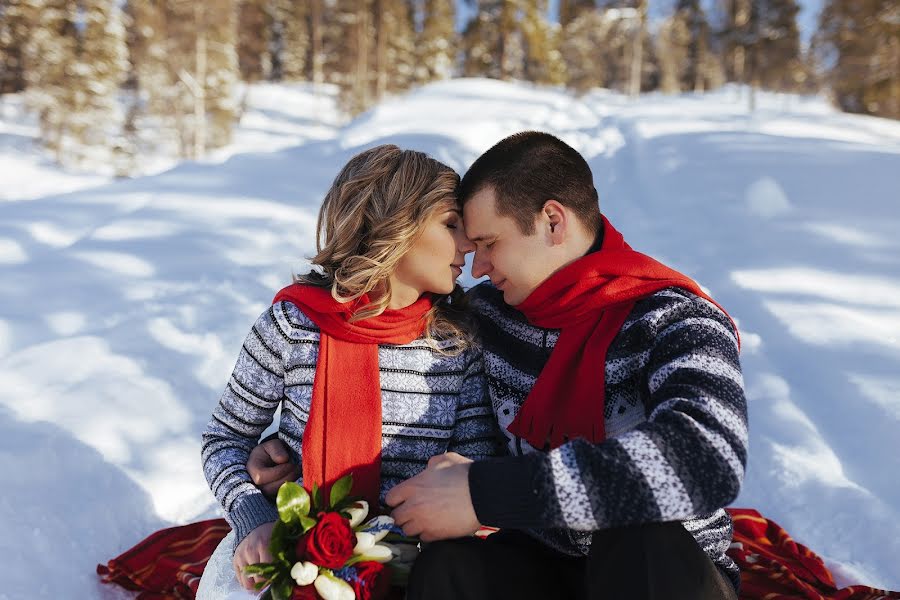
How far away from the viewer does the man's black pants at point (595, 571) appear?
52.4 inches

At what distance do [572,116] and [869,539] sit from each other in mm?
15562

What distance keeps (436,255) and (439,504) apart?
2.37ft

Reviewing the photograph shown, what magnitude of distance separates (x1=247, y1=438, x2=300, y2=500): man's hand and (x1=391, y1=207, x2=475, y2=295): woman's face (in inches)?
22.3

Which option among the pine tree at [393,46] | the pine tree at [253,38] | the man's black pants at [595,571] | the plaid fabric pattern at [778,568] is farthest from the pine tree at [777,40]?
the man's black pants at [595,571]

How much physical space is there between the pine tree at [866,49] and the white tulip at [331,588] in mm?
17646

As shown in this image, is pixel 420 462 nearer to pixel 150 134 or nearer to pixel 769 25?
pixel 150 134

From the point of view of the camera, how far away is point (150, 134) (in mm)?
25766

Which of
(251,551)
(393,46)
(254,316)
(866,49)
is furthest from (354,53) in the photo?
(251,551)

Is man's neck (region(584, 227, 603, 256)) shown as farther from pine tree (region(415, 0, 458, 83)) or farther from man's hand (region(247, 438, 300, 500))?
pine tree (region(415, 0, 458, 83))

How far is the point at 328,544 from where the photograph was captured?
1428 millimetres

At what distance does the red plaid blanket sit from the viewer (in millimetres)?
2295

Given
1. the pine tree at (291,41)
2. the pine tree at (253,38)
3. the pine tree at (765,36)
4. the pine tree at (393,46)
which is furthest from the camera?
the pine tree at (291,41)

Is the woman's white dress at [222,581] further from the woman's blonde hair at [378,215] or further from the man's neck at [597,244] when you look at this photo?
the man's neck at [597,244]

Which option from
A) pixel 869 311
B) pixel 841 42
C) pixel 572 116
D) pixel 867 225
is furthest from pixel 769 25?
pixel 869 311
